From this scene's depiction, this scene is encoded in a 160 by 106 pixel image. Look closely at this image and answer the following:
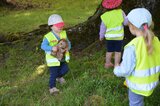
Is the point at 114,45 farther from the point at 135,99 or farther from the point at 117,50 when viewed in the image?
the point at 135,99

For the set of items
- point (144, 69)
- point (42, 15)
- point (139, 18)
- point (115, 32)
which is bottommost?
point (42, 15)

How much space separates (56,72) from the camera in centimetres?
593

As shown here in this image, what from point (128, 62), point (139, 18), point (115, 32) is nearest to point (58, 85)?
point (115, 32)

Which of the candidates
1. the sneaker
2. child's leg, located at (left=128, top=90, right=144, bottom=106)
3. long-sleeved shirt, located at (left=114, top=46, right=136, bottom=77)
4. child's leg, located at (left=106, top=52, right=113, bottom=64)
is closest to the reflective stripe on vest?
child's leg, located at (left=106, top=52, right=113, bottom=64)

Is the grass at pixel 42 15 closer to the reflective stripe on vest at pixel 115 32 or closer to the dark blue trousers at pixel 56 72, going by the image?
the reflective stripe on vest at pixel 115 32

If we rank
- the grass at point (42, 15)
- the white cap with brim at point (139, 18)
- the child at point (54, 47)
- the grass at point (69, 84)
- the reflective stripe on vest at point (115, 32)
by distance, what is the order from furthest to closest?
1. the grass at point (42, 15)
2. the reflective stripe on vest at point (115, 32)
3. the child at point (54, 47)
4. the grass at point (69, 84)
5. the white cap with brim at point (139, 18)

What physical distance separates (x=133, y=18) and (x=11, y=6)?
1315 centimetres

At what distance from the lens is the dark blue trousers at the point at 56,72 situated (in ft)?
19.4

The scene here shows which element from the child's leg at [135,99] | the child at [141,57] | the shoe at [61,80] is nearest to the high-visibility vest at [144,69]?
the child at [141,57]

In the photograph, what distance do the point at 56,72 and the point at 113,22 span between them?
1.26 meters

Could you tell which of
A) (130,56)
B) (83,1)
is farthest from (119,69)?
(83,1)

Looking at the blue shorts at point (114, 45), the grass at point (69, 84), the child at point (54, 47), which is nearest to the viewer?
the grass at point (69, 84)

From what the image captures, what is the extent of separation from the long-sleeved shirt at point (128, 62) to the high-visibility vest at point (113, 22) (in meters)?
2.03

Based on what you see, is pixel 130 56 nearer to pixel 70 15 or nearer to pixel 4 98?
pixel 4 98
